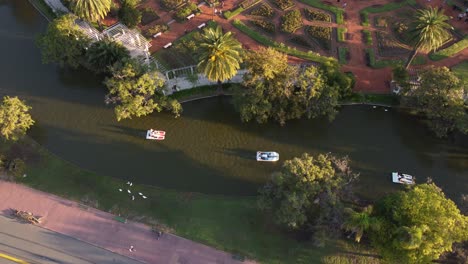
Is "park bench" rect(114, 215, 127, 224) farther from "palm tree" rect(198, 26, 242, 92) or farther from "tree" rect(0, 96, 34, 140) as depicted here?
"palm tree" rect(198, 26, 242, 92)

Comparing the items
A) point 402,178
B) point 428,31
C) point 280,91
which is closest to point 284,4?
point 280,91

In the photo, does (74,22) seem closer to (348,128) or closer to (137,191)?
(137,191)

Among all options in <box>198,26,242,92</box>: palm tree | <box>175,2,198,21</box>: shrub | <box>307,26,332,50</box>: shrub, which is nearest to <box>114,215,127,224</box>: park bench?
<box>198,26,242,92</box>: palm tree

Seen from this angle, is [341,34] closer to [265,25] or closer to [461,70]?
[265,25]

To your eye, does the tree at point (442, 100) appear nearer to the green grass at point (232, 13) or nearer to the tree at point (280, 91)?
the tree at point (280, 91)

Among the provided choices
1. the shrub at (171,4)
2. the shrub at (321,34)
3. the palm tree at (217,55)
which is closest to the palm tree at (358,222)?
the palm tree at (217,55)

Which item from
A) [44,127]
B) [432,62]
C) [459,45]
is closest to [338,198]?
[432,62]
